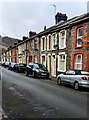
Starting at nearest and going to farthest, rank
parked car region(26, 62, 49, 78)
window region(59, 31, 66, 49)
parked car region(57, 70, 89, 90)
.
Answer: parked car region(57, 70, 89, 90) → parked car region(26, 62, 49, 78) → window region(59, 31, 66, 49)

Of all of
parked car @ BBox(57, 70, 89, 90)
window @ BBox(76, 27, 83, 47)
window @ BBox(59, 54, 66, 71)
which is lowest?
parked car @ BBox(57, 70, 89, 90)

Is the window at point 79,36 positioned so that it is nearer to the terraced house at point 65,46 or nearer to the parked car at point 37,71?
the terraced house at point 65,46

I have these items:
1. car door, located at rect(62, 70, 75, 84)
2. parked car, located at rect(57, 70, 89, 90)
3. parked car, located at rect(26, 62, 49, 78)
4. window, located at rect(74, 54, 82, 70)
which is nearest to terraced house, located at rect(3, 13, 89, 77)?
window, located at rect(74, 54, 82, 70)

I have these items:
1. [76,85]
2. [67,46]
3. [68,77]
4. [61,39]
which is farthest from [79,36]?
[76,85]

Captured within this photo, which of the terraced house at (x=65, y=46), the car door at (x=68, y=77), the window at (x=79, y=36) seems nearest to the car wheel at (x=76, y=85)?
the car door at (x=68, y=77)

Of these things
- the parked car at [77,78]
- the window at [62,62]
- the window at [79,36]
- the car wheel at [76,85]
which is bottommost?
the car wheel at [76,85]

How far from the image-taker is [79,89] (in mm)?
16594

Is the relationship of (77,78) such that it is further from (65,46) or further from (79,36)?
(65,46)

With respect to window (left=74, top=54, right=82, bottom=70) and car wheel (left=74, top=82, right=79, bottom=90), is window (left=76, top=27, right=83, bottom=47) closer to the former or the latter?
window (left=74, top=54, right=82, bottom=70)

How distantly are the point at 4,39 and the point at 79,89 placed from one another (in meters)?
97.4

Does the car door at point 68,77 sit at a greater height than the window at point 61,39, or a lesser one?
lesser

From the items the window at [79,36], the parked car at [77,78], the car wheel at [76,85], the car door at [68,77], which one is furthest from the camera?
the window at [79,36]

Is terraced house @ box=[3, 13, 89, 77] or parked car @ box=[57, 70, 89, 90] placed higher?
terraced house @ box=[3, 13, 89, 77]

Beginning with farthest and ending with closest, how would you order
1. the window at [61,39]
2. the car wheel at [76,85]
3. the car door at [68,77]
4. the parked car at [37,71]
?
1. the window at [61,39]
2. the parked car at [37,71]
3. the car door at [68,77]
4. the car wheel at [76,85]
